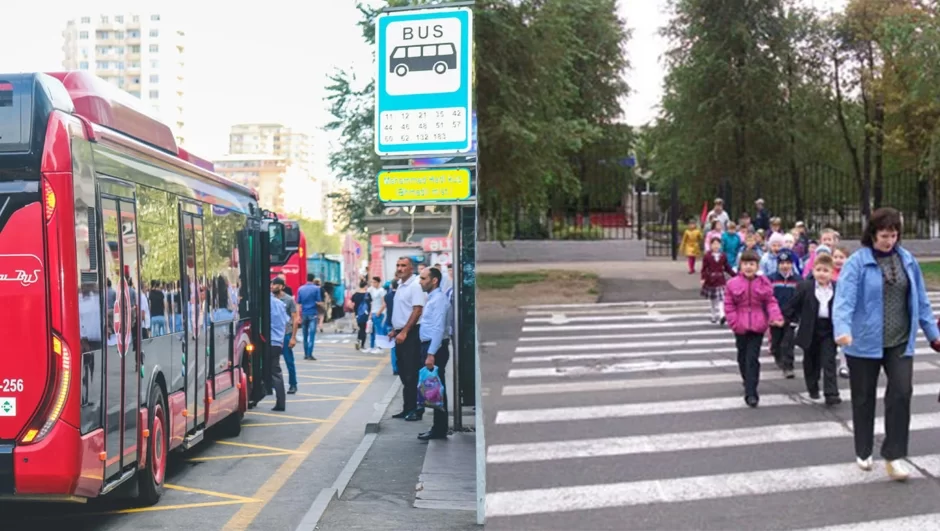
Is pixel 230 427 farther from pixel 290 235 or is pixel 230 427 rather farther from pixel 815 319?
pixel 815 319

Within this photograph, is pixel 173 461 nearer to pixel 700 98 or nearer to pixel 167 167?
pixel 167 167

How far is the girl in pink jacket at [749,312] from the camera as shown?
35.6ft

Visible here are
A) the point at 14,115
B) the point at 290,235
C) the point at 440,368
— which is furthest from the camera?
the point at 290,235

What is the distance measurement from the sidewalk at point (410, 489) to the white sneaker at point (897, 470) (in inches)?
110

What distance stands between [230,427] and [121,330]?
5448mm

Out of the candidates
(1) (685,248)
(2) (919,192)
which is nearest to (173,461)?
(1) (685,248)

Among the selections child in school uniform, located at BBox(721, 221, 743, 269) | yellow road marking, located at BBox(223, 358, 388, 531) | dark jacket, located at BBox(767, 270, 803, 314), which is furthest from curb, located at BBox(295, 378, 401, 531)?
child in school uniform, located at BBox(721, 221, 743, 269)

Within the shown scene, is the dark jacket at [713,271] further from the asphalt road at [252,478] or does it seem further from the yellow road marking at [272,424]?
the yellow road marking at [272,424]

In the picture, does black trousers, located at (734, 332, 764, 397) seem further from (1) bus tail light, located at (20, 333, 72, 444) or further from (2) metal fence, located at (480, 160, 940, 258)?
(2) metal fence, located at (480, 160, 940, 258)

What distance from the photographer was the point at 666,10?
24.9 m

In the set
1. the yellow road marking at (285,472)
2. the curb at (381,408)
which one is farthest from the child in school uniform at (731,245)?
the yellow road marking at (285,472)

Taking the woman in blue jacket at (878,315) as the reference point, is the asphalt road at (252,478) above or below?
below

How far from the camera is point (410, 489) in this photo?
941cm

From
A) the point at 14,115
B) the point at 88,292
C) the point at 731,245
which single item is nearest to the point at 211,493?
the point at 88,292
